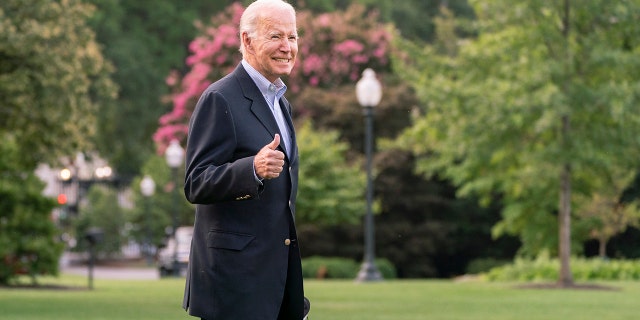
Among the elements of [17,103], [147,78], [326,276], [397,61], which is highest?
[147,78]

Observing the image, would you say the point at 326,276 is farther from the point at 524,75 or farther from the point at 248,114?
the point at 248,114

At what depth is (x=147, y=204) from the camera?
49.4 metres

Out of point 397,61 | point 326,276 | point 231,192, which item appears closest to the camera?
point 231,192

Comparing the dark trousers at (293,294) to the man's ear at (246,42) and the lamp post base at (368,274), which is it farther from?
the lamp post base at (368,274)

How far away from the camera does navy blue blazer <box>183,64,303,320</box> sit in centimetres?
465

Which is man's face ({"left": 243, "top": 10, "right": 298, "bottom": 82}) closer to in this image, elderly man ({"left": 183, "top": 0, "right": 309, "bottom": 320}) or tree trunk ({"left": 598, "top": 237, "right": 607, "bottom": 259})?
elderly man ({"left": 183, "top": 0, "right": 309, "bottom": 320})

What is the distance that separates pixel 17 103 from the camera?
701 inches

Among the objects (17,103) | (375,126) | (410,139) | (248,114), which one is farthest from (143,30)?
(248,114)

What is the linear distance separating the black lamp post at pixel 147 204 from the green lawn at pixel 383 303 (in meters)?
23.3

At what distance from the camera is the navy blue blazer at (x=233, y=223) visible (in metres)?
4.65

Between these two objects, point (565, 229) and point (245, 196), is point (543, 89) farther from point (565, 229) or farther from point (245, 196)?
point (245, 196)

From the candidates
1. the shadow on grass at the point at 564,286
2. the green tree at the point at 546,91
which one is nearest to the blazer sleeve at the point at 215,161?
the green tree at the point at 546,91

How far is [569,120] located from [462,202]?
18.5 m

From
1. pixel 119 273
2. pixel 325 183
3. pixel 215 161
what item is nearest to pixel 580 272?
pixel 325 183
